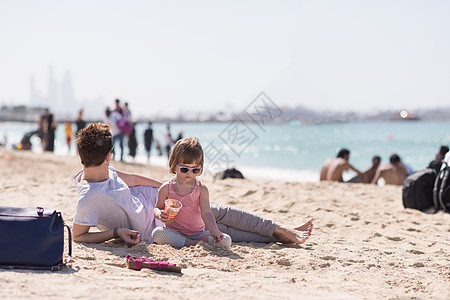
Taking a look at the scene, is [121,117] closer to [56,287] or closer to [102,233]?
[102,233]

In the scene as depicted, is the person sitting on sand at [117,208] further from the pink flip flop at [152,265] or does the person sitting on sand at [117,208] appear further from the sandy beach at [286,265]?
the pink flip flop at [152,265]

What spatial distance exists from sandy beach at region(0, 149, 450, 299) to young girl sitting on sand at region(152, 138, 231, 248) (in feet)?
0.36

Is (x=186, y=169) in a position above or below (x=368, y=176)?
above

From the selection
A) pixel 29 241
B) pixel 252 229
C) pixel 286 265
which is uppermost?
pixel 29 241

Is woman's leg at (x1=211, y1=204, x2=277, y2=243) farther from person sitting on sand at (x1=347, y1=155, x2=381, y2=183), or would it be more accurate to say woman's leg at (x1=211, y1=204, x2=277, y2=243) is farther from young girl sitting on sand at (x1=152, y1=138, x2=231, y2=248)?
person sitting on sand at (x1=347, y1=155, x2=381, y2=183)

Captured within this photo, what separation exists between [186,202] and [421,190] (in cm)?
338

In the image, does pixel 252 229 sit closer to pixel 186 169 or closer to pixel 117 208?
pixel 186 169

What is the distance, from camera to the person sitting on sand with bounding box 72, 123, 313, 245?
122 inches

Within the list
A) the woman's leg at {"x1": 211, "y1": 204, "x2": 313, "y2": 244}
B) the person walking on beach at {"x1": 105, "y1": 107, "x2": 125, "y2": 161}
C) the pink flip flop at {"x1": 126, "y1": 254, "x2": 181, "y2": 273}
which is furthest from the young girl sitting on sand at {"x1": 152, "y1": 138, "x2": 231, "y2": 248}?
the person walking on beach at {"x1": 105, "y1": 107, "x2": 125, "y2": 161}

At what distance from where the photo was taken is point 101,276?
2.46m

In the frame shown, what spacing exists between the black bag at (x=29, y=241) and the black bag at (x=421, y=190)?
4.25 meters

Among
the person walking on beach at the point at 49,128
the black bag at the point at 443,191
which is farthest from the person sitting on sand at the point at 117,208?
the person walking on beach at the point at 49,128

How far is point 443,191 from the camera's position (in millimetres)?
5285

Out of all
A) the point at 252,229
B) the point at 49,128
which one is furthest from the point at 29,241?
the point at 49,128
